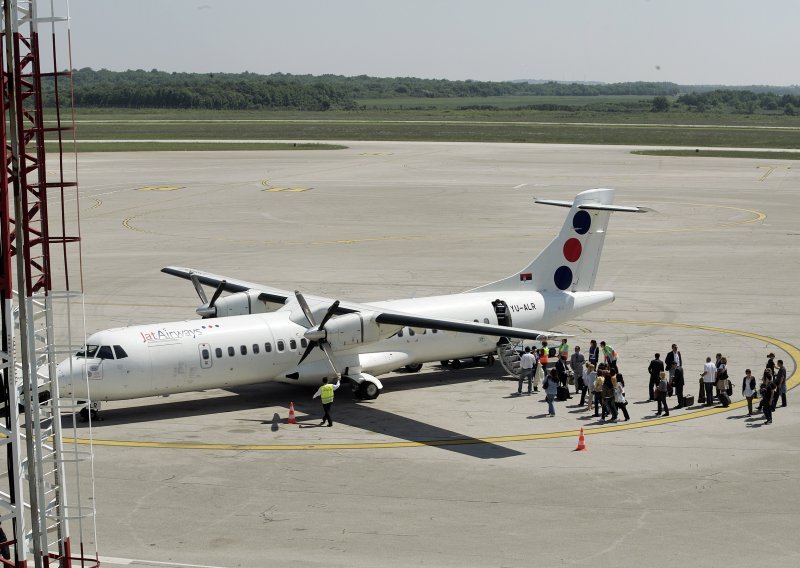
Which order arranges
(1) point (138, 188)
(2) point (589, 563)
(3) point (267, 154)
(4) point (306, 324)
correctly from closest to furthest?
(2) point (589, 563) < (4) point (306, 324) < (1) point (138, 188) < (3) point (267, 154)

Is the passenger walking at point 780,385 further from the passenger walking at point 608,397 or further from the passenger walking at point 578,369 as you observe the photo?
the passenger walking at point 578,369

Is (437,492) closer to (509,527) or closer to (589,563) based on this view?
(509,527)

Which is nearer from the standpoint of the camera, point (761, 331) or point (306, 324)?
point (306, 324)

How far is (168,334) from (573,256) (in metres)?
13.7

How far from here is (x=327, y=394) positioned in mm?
27984

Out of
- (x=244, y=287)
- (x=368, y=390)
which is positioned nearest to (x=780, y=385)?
(x=368, y=390)

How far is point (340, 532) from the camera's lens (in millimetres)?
21250

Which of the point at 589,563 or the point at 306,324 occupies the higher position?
the point at 306,324

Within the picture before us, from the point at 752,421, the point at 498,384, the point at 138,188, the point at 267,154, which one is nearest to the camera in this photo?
the point at 752,421

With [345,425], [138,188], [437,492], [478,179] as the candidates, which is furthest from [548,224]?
[437,492]

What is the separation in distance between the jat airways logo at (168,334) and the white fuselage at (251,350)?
0.08 ft

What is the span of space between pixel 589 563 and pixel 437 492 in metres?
4.53

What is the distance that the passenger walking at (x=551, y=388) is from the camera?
29109 millimetres

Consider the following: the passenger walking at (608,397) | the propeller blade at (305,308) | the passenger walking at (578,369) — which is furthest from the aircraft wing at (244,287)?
the passenger walking at (608,397)
